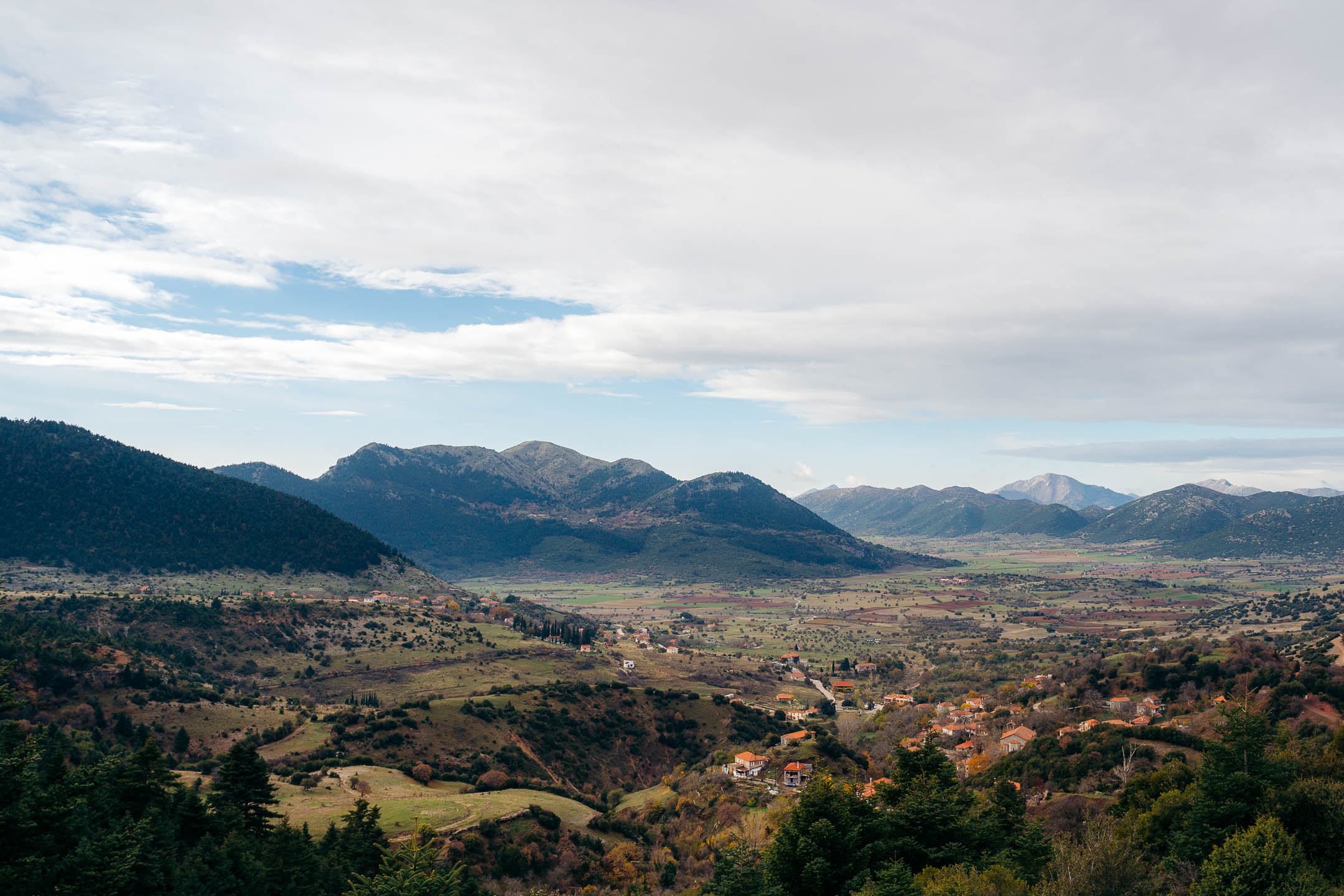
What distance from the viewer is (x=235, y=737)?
69250mm

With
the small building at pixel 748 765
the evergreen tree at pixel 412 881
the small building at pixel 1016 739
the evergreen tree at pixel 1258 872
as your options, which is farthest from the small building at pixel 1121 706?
the evergreen tree at pixel 412 881

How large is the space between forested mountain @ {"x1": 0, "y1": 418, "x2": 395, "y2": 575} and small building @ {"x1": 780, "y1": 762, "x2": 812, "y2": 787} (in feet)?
481

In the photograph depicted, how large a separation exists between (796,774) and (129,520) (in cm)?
17716

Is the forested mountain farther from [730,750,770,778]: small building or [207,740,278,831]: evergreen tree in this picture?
[207,740,278,831]: evergreen tree

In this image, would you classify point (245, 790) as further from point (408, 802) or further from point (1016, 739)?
point (1016, 739)

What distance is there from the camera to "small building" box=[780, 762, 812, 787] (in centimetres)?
6128

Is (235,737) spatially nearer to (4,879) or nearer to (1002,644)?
(4,879)

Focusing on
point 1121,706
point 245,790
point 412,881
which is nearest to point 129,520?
point 245,790

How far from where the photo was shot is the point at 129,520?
570ft

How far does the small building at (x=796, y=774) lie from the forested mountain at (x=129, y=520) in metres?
147

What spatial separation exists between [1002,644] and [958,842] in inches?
5424

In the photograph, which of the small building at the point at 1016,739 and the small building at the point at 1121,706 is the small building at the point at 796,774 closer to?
the small building at the point at 1016,739

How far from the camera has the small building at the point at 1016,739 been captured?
67.4 meters

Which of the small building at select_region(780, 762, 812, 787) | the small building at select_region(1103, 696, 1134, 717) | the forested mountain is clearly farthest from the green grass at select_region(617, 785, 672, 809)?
the forested mountain
